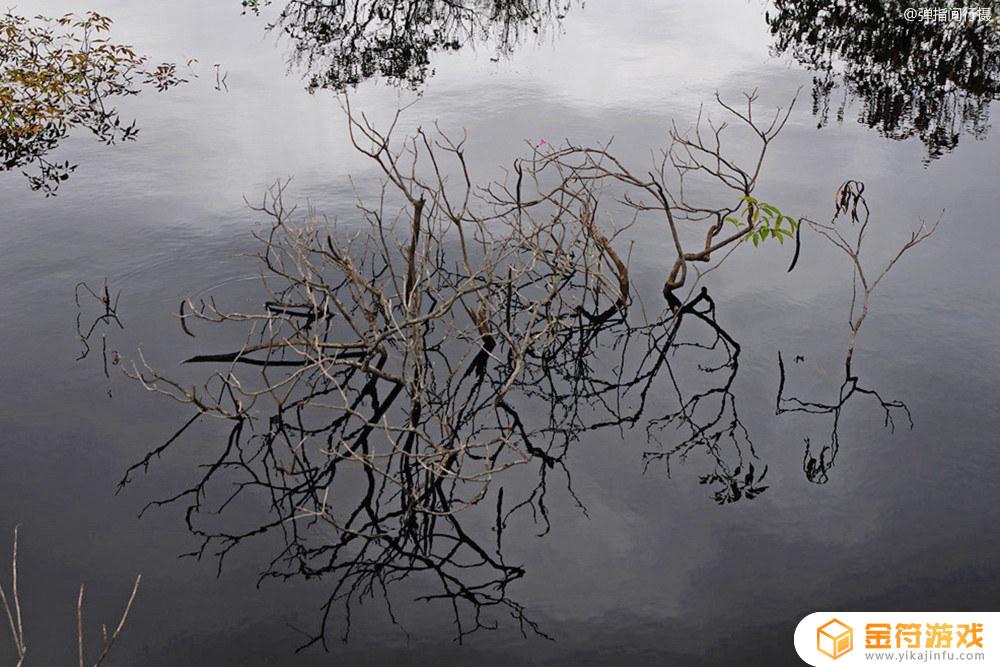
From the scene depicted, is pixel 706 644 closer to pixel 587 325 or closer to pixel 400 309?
pixel 587 325

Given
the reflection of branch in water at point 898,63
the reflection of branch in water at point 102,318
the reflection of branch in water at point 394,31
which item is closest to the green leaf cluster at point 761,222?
the reflection of branch in water at point 898,63

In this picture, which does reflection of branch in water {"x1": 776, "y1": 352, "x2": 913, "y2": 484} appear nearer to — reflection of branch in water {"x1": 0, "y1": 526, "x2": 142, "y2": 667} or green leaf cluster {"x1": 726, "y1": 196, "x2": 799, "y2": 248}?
green leaf cluster {"x1": 726, "y1": 196, "x2": 799, "y2": 248}

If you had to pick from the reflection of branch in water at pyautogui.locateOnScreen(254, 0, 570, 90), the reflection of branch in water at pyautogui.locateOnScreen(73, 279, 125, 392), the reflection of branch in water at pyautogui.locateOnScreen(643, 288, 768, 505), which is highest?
the reflection of branch in water at pyautogui.locateOnScreen(254, 0, 570, 90)

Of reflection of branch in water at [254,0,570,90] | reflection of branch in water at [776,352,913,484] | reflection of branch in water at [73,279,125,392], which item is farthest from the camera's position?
reflection of branch in water at [254,0,570,90]

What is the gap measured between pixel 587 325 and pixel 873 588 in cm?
366

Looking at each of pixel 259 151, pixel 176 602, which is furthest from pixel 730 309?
pixel 259 151

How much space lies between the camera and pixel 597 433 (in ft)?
26.1

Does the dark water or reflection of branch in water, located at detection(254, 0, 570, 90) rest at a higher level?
reflection of branch in water, located at detection(254, 0, 570, 90)

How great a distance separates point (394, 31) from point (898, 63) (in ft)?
27.2

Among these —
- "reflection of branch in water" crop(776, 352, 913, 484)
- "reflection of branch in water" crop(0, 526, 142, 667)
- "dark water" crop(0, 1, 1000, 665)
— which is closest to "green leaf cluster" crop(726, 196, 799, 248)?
"dark water" crop(0, 1, 1000, 665)

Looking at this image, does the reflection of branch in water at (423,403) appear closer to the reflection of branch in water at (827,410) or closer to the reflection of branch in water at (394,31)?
the reflection of branch in water at (827,410)

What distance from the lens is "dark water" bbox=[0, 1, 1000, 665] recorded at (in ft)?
20.3

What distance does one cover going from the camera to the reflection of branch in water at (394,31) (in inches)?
627

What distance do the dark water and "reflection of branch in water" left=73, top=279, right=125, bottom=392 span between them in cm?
10
